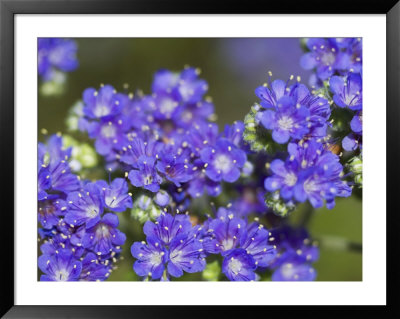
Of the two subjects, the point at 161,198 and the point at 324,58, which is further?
the point at 324,58

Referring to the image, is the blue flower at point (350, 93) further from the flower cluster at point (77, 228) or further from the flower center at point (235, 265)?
the flower cluster at point (77, 228)

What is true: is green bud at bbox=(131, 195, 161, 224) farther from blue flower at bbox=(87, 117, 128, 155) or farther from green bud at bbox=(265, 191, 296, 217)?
green bud at bbox=(265, 191, 296, 217)

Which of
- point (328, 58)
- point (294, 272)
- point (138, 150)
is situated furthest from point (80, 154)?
point (328, 58)

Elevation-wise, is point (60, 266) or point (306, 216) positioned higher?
point (306, 216)

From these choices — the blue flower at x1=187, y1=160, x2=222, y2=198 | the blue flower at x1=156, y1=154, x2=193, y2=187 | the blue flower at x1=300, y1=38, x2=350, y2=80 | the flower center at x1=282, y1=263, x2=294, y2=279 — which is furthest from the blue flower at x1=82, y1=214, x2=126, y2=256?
the blue flower at x1=300, y1=38, x2=350, y2=80

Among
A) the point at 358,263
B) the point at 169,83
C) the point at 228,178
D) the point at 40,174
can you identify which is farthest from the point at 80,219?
the point at 358,263

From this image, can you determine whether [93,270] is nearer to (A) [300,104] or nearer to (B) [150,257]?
(B) [150,257]

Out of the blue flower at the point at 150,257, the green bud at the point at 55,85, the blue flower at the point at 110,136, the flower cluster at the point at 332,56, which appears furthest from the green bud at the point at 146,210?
the flower cluster at the point at 332,56
